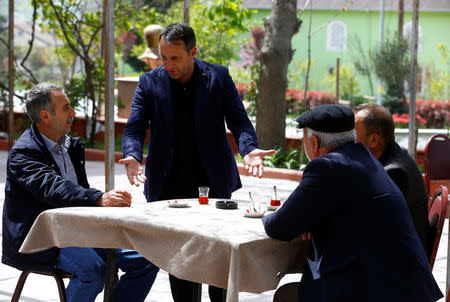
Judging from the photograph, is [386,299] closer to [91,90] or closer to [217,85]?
[217,85]

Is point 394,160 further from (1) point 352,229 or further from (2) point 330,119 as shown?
(1) point 352,229

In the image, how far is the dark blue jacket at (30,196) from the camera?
3824 mm

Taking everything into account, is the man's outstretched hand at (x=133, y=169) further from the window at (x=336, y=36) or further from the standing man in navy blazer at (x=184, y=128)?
the window at (x=336, y=36)

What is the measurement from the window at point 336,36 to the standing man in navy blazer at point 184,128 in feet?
112

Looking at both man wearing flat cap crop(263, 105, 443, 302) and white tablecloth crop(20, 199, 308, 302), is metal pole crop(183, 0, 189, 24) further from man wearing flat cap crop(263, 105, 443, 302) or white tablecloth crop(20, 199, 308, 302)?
man wearing flat cap crop(263, 105, 443, 302)

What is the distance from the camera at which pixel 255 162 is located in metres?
4.20

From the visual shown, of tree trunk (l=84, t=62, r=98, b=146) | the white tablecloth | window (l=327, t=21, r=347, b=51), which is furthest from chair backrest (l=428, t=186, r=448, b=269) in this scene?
window (l=327, t=21, r=347, b=51)

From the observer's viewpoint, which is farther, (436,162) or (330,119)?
(436,162)

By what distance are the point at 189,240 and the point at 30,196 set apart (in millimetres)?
947

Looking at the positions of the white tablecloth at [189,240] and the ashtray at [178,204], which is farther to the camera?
the ashtray at [178,204]

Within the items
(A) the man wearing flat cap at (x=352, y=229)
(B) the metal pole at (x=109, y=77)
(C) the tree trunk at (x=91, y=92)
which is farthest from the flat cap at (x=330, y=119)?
(C) the tree trunk at (x=91, y=92)

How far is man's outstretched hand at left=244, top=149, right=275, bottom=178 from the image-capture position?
13.6 feet

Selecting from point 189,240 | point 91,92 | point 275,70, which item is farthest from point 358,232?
point 91,92

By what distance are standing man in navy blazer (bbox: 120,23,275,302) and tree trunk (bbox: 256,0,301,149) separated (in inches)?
292
